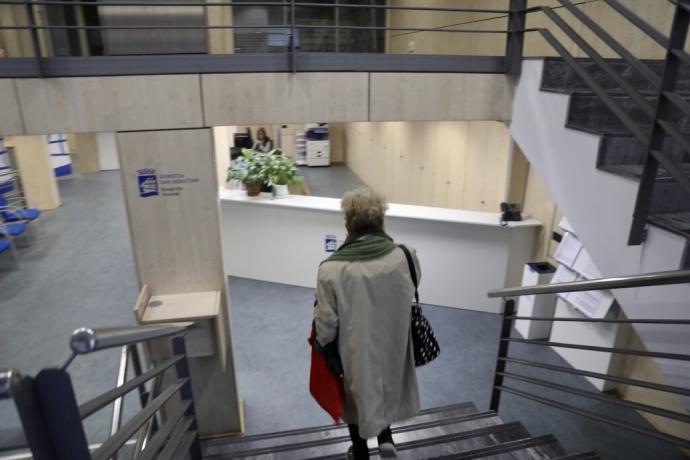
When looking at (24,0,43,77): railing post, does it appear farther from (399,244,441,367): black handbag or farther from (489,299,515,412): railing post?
(489,299,515,412): railing post

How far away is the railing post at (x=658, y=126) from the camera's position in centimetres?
152

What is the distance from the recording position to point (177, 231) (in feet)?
9.97

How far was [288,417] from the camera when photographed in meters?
3.79

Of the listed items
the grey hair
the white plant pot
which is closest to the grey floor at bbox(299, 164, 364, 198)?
the white plant pot

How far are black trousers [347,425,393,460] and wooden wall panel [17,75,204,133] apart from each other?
1983 mm

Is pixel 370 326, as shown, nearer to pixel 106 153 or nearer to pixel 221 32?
pixel 221 32

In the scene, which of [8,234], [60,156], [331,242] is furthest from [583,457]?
[60,156]

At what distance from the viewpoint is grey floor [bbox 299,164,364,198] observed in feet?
32.8

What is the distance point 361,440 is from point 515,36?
2624mm

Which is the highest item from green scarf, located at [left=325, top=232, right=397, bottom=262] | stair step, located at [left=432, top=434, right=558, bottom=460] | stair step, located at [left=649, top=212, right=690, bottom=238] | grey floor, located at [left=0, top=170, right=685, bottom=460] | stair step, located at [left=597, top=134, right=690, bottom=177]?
stair step, located at [left=597, top=134, right=690, bottom=177]

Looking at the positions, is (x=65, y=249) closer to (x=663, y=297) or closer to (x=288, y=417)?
(x=288, y=417)

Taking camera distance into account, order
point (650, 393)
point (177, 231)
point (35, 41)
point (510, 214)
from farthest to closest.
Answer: point (510, 214), point (650, 393), point (177, 231), point (35, 41)

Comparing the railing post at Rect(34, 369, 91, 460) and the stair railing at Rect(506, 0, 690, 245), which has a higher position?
the stair railing at Rect(506, 0, 690, 245)

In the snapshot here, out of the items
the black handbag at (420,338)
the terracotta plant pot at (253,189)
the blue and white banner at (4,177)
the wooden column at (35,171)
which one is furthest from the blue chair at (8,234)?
the black handbag at (420,338)
